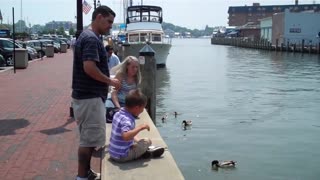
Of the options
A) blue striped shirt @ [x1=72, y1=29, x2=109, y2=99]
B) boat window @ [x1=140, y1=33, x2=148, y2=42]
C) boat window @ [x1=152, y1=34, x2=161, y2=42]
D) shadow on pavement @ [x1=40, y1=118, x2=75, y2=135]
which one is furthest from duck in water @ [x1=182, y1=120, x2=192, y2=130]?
boat window @ [x1=152, y1=34, x2=161, y2=42]

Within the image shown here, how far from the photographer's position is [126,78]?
7602 mm

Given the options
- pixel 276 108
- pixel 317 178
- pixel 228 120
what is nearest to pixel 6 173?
pixel 317 178

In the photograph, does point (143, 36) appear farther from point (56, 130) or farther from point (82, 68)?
point (82, 68)

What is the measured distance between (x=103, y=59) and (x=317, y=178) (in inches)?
237

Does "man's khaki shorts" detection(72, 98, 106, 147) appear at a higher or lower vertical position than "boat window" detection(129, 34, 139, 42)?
lower

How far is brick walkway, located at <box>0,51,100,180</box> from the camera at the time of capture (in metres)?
6.66

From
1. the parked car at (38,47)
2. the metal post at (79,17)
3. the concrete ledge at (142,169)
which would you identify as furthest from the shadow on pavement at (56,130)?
the parked car at (38,47)

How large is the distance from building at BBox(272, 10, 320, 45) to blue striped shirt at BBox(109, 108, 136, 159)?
78616 millimetres

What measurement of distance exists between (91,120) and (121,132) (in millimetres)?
343

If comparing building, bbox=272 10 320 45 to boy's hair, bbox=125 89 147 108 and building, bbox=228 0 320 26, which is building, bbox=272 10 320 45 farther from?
building, bbox=228 0 320 26

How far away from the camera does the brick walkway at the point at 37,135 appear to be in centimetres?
666

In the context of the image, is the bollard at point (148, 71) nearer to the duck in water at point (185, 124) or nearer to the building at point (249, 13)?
the duck in water at point (185, 124)

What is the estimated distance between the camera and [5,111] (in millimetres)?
11430

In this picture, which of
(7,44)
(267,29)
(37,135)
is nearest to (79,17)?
(37,135)
